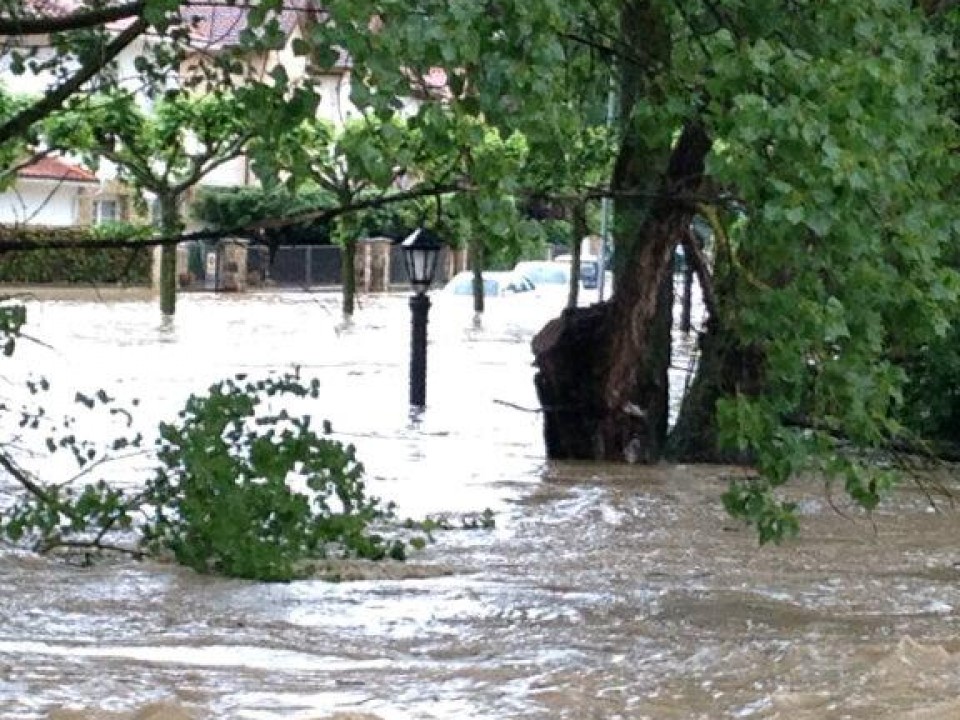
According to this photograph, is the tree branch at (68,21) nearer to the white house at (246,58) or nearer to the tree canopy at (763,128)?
the tree canopy at (763,128)

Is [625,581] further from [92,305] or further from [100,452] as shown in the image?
[92,305]

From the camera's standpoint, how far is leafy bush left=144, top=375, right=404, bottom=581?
1145cm

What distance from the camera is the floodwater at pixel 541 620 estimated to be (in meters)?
8.56

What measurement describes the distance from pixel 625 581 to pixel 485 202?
207 inches

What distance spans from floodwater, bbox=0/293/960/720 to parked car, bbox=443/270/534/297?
36.0 m

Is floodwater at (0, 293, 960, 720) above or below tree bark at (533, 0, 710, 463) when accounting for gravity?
below

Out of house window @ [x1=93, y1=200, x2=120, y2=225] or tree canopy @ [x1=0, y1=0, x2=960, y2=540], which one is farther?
house window @ [x1=93, y1=200, x2=120, y2=225]

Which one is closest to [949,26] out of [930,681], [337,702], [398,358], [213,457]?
[213,457]

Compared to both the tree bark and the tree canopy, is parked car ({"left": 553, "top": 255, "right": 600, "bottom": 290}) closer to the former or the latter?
the tree bark

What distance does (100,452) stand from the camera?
18781 mm

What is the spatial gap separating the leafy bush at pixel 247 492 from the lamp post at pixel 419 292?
11559 millimetres

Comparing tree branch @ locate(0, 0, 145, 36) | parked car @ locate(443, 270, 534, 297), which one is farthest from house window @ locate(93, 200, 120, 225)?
tree branch @ locate(0, 0, 145, 36)

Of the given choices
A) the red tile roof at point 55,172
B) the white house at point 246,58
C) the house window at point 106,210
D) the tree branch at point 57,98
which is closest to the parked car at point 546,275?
the red tile roof at point 55,172

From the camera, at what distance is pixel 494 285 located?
55938mm
